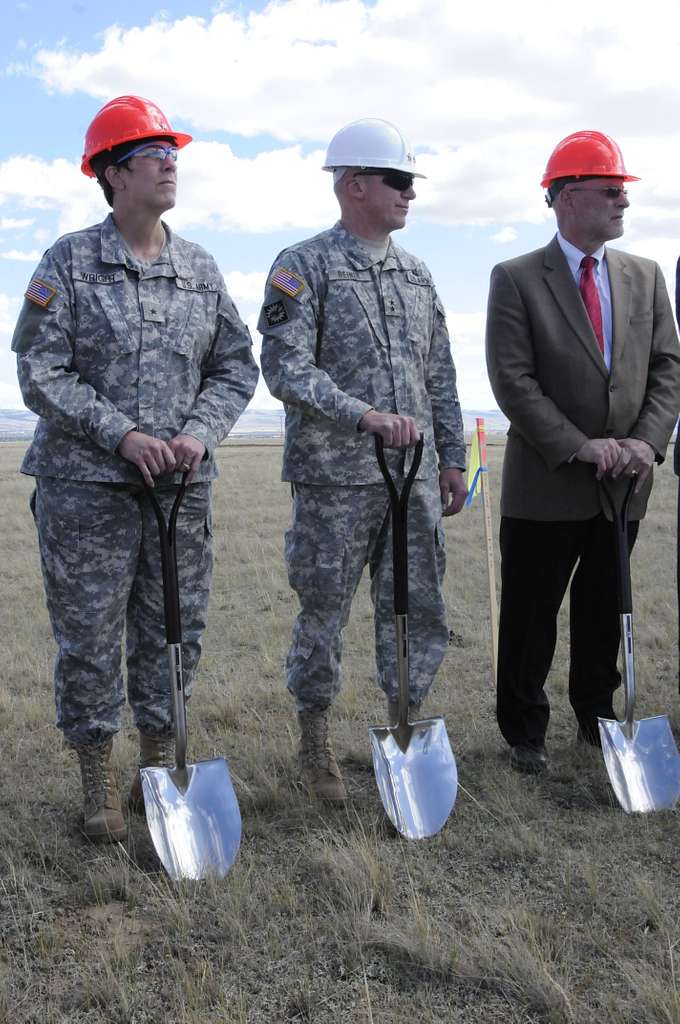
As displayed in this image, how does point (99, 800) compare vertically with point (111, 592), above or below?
below

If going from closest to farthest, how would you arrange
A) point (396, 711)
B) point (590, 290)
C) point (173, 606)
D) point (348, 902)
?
point (348, 902) < point (173, 606) < point (396, 711) < point (590, 290)

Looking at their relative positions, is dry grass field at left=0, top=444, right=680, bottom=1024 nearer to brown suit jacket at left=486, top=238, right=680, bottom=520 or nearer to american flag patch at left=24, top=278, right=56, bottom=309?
brown suit jacket at left=486, top=238, right=680, bottom=520

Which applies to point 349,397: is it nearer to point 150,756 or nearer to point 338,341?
point 338,341

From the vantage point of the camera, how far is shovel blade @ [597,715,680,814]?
393 centimetres

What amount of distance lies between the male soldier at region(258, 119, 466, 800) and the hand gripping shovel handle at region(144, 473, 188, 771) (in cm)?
63

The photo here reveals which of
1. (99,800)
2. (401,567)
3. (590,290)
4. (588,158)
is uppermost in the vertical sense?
(588,158)

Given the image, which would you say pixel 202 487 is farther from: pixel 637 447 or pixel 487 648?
pixel 487 648

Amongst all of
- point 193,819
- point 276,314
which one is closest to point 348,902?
point 193,819

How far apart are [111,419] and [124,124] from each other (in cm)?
100

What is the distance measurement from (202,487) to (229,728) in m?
1.81

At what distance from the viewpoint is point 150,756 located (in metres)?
4.07

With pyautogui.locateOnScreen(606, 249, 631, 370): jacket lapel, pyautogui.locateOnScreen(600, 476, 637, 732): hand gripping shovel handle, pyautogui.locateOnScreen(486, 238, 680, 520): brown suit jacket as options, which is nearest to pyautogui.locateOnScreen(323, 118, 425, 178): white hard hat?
pyautogui.locateOnScreen(486, 238, 680, 520): brown suit jacket

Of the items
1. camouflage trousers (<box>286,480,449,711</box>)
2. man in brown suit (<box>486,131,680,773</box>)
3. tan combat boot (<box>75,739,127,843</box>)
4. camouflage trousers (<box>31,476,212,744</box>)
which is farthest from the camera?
man in brown suit (<box>486,131,680,773</box>)

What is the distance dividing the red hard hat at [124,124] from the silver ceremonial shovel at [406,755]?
4.26 feet
